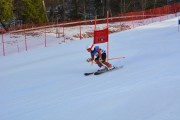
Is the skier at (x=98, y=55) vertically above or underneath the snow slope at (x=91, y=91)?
above

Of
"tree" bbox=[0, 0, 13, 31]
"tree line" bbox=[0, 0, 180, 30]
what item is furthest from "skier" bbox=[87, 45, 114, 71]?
"tree line" bbox=[0, 0, 180, 30]

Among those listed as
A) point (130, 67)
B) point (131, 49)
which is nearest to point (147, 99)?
point (130, 67)

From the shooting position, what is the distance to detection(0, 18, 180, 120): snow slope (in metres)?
8.24

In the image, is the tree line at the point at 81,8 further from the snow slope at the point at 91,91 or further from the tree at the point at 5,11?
the snow slope at the point at 91,91

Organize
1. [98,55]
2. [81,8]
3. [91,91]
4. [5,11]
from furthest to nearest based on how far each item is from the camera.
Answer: [81,8]
[5,11]
[98,55]
[91,91]

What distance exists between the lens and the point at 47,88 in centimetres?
1315

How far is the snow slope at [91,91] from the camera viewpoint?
8.24 metres

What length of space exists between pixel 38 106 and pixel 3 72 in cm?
951

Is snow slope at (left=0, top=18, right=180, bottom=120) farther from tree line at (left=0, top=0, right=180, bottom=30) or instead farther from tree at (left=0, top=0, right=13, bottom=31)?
tree line at (left=0, top=0, right=180, bottom=30)

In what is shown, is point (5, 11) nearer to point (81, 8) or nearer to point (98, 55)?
point (81, 8)

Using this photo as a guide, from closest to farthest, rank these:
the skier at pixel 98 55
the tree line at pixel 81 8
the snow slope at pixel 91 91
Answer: the snow slope at pixel 91 91
the skier at pixel 98 55
the tree line at pixel 81 8

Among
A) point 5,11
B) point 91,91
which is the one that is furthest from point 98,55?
point 5,11

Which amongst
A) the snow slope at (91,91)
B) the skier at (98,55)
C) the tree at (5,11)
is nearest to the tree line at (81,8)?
the tree at (5,11)

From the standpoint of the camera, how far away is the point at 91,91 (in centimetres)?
1135
